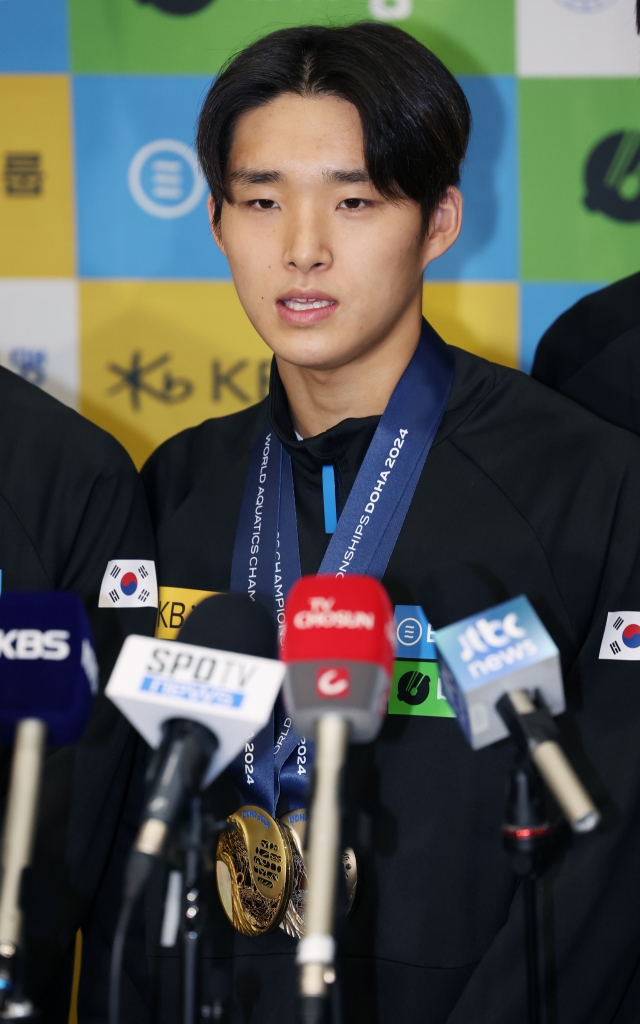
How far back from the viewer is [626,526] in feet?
5.64

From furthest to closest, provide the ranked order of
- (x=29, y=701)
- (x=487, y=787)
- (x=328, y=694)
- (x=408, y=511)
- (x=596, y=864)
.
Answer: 1. (x=408, y=511)
2. (x=487, y=787)
3. (x=596, y=864)
4. (x=29, y=701)
5. (x=328, y=694)

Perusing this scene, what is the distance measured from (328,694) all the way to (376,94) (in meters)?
1.07

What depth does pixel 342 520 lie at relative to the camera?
1778mm

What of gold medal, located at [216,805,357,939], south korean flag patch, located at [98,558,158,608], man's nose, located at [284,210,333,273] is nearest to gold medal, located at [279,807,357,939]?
gold medal, located at [216,805,357,939]

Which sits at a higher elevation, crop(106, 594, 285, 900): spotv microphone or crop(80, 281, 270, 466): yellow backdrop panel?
crop(80, 281, 270, 466): yellow backdrop panel

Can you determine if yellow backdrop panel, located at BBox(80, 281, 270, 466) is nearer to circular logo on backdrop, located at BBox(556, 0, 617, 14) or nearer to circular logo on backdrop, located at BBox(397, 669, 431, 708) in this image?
circular logo on backdrop, located at BBox(556, 0, 617, 14)

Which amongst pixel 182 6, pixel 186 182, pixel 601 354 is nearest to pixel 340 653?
pixel 601 354

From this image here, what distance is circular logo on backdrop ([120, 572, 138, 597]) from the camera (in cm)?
188

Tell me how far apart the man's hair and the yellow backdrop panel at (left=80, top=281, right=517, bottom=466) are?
2.59 ft

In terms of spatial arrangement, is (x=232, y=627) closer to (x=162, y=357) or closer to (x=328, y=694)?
(x=328, y=694)

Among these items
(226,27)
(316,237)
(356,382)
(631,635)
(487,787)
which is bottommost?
(487,787)

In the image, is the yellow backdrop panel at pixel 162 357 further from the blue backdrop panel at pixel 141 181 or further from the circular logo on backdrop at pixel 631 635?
the circular logo on backdrop at pixel 631 635

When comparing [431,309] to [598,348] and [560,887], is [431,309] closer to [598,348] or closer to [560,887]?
[598,348]

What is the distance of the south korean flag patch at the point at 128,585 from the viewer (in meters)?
1.87
